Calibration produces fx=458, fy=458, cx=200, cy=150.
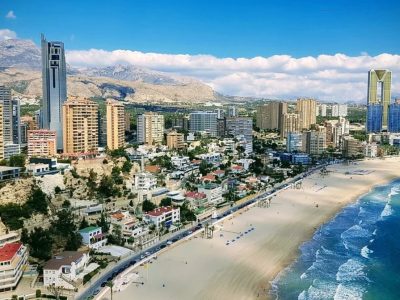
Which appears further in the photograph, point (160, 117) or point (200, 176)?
point (160, 117)

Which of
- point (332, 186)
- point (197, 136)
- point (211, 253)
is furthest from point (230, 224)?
point (197, 136)

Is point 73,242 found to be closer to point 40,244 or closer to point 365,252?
point 40,244

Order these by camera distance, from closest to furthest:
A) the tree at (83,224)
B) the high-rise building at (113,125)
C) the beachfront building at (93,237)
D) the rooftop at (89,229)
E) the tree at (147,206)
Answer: the beachfront building at (93,237), the rooftop at (89,229), the tree at (83,224), the tree at (147,206), the high-rise building at (113,125)

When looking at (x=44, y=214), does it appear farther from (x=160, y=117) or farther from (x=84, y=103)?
(x=160, y=117)

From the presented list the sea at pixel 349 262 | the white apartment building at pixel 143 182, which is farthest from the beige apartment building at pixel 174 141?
the sea at pixel 349 262

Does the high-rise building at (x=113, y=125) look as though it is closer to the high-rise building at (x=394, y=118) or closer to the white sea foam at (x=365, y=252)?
the white sea foam at (x=365, y=252)

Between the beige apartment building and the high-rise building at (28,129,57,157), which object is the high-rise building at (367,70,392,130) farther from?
the high-rise building at (28,129,57,157)
